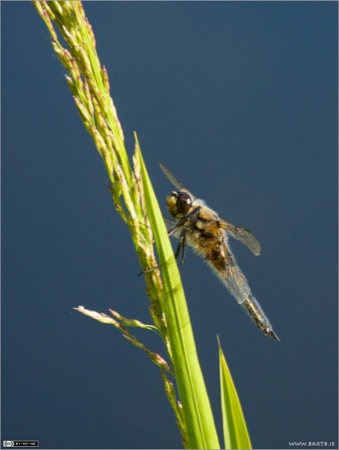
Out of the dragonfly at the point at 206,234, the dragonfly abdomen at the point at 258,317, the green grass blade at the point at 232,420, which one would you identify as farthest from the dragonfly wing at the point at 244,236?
the green grass blade at the point at 232,420

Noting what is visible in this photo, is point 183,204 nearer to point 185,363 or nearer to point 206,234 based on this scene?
point 206,234

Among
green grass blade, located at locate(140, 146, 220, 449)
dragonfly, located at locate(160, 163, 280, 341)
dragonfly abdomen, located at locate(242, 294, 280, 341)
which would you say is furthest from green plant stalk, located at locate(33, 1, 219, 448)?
dragonfly abdomen, located at locate(242, 294, 280, 341)

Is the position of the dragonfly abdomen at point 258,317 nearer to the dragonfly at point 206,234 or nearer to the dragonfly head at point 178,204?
the dragonfly at point 206,234

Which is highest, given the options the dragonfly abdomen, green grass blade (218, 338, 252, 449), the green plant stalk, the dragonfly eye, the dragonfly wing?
the dragonfly eye

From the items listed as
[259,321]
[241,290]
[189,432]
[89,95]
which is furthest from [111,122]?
[259,321]

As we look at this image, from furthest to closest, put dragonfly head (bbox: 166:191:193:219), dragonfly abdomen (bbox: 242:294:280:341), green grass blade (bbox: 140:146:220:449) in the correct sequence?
dragonfly abdomen (bbox: 242:294:280:341)
dragonfly head (bbox: 166:191:193:219)
green grass blade (bbox: 140:146:220:449)

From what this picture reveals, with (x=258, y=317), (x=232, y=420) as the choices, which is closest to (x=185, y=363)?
(x=232, y=420)

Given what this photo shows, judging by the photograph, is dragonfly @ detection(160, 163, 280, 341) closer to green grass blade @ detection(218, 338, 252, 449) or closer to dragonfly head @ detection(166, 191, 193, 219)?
dragonfly head @ detection(166, 191, 193, 219)
